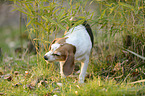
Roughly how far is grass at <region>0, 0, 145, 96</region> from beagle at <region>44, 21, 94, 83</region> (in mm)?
182

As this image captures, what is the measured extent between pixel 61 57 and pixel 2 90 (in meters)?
0.82

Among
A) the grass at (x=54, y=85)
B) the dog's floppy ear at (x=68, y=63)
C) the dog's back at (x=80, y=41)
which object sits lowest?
the grass at (x=54, y=85)

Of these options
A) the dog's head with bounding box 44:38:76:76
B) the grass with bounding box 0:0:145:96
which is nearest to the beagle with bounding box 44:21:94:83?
the dog's head with bounding box 44:38:76:76

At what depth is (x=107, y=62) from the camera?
3.39 meters

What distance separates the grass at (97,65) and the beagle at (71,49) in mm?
182

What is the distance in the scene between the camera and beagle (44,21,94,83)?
2.54 metres

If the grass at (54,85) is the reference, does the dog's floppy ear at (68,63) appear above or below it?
above

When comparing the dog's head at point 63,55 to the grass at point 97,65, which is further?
the dog's head at point 63,55

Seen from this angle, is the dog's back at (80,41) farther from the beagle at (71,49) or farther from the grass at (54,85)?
the grass at (54,85)

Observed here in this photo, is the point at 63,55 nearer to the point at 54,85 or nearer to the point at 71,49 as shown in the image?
the point at 71,49

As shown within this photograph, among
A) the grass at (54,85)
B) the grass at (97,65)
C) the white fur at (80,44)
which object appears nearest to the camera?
the grass at (54,85)

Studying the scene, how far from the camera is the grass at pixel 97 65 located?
2377mm

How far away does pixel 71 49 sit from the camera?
2.59 metres

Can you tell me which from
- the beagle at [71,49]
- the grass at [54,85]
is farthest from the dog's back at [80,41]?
the grass at [54,85]
